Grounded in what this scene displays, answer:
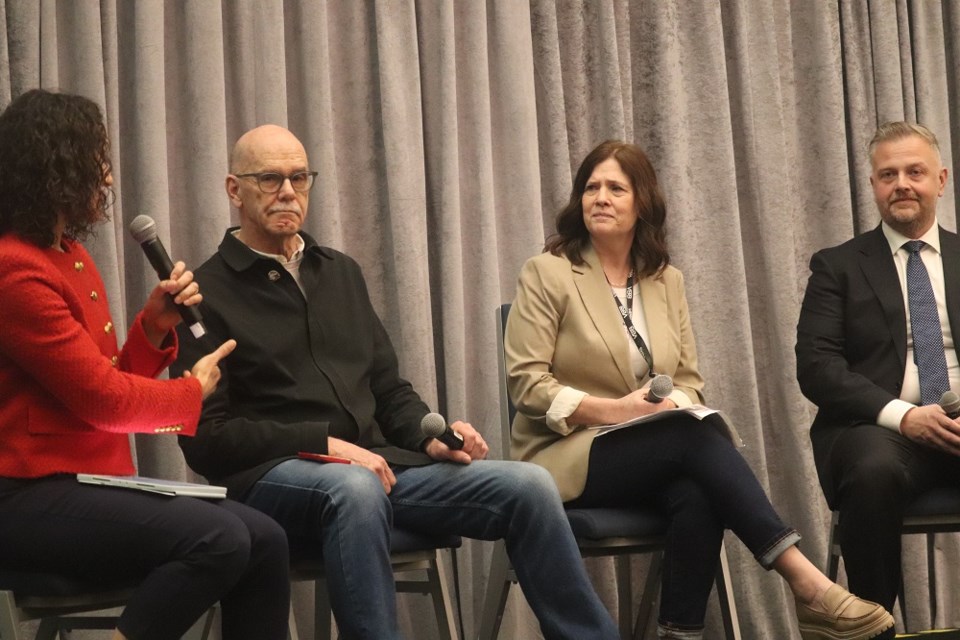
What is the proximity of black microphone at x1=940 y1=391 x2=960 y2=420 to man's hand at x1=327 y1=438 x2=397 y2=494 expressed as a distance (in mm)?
1434

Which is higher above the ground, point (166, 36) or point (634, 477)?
point (166, 36)

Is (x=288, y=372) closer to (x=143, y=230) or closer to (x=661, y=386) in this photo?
(x=143, y=230)

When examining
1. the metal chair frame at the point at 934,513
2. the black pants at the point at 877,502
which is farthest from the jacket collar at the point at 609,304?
the metal chair frame at the point at 934,513

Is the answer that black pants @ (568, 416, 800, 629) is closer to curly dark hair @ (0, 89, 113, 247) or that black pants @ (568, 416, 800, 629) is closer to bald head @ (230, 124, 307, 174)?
bald head @ (230, 124, 307, 174)

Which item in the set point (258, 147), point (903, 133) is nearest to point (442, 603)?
point (258, 147)

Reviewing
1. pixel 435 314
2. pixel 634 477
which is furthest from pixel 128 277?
pixel 634 477

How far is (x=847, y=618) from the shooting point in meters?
2.63

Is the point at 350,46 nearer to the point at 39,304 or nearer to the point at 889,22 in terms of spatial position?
the point at 39,304

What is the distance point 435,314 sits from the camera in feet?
12.1

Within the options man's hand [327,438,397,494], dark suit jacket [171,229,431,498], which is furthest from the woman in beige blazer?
man's hand [327,438,397,494]

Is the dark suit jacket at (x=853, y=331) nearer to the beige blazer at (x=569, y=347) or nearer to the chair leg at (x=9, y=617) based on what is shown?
the beige blazer at (x=569, y=347)

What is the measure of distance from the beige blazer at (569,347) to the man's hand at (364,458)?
1.63 feet

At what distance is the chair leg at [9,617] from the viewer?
2082 mm

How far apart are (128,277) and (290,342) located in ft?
2.41
